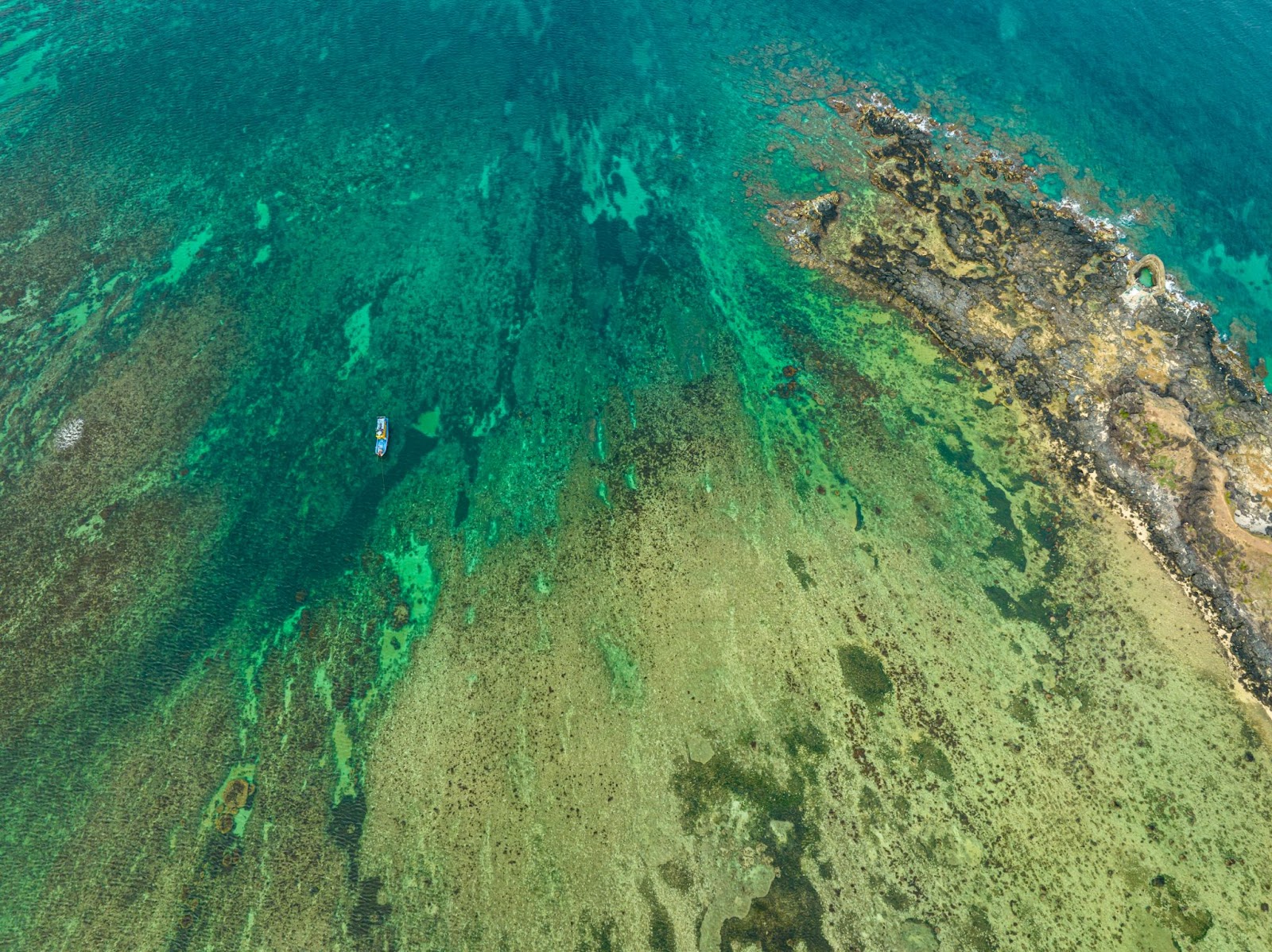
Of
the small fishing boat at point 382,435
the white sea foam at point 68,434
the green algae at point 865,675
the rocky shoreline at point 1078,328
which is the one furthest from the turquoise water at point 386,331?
the green algae at point 865,675

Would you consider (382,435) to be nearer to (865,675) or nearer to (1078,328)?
(865,675)

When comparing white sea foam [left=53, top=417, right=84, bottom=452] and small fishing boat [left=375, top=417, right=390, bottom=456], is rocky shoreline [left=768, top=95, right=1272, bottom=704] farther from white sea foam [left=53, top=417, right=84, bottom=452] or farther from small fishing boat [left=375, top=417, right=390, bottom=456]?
white sea foam [left=53, top=417, right=84, bottom=452]

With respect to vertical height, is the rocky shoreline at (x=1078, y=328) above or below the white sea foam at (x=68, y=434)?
above

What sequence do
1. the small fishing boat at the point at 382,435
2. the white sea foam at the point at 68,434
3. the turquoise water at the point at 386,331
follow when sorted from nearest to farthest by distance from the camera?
the turquoise water at the point at 386,331 < the white sea foam at the point at 68,434 < the small fishing boat at the point at 382,435

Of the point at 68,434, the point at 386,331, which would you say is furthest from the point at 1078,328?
the point at 68,434

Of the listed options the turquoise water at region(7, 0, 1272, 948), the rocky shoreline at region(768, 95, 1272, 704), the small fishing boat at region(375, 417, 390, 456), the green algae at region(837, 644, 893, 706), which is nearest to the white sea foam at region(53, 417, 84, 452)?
the turquoise water at region(7, 0, 1272, 948)

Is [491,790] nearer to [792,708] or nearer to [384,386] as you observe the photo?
[792,708]

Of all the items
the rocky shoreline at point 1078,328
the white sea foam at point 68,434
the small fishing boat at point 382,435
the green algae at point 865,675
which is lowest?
the white sea foam at point 68,434

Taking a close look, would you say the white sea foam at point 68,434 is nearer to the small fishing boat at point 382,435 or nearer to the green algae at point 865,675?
the small fishing boat at point 382,435
